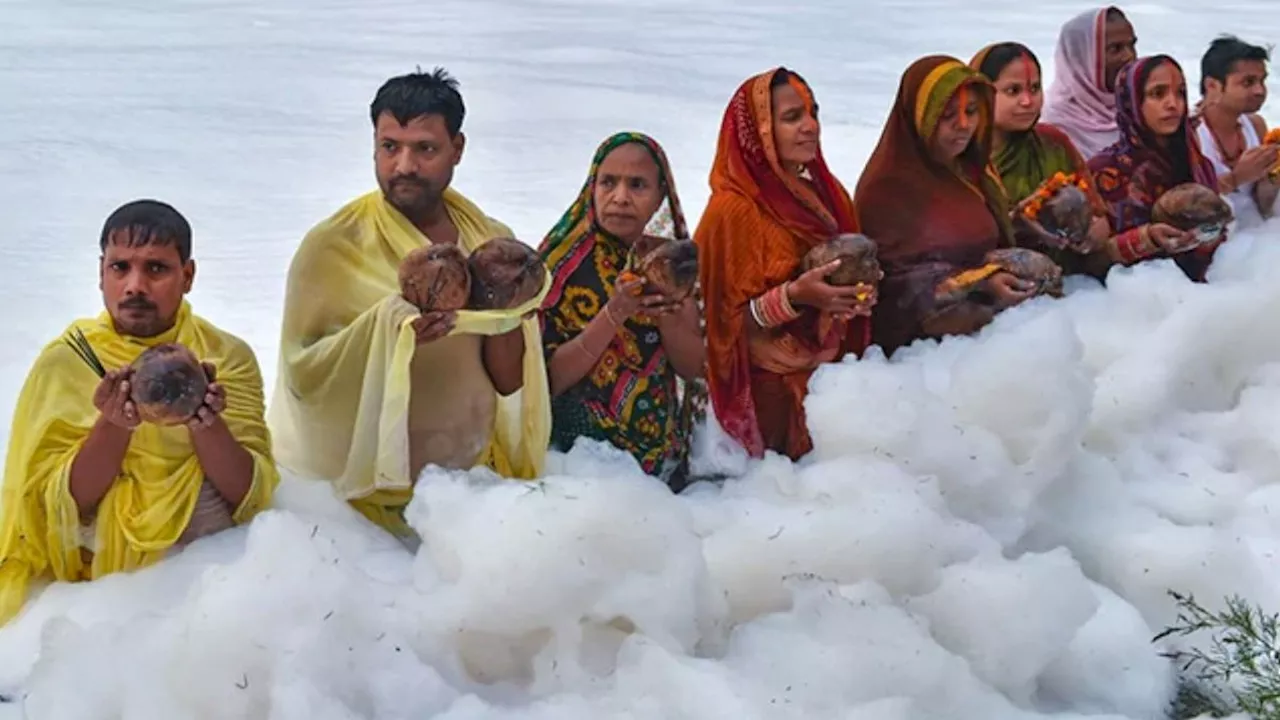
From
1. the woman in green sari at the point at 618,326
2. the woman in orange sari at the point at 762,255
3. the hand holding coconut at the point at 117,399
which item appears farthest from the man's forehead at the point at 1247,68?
the hand holding coconut at the point at 117,399

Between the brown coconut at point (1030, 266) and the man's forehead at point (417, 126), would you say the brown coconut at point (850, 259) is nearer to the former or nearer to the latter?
the brown coconut at point (1030, 266)

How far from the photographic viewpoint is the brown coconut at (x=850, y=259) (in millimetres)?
2666

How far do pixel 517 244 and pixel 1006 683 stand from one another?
102 centimetres

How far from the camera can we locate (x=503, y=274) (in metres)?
2.22

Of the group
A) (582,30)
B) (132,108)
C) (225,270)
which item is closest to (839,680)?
(225,270)

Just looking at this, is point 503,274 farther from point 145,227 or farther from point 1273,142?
point 1273,142

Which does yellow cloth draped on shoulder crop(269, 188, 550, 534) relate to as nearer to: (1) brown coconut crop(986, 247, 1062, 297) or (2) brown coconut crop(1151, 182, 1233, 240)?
(1) brown coconut crop(986, 247, 1062, 297)

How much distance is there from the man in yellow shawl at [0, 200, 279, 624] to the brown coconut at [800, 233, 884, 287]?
117cm

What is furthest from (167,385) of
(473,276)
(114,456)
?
(473,276)

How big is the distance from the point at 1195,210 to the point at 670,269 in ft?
5.15

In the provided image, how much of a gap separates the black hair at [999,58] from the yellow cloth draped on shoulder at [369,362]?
1.41 meters

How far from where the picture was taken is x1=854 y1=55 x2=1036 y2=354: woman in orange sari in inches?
116

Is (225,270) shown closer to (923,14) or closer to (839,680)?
(839,680)

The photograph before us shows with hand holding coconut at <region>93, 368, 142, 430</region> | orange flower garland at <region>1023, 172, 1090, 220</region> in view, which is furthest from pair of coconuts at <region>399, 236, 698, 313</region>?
orange flower garland at <region>1023, 172, 1090, 220</region>
